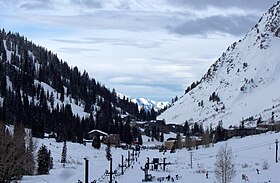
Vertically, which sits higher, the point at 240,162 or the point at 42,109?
the point at 42,109

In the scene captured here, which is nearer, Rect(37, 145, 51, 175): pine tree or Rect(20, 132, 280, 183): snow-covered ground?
Rect(20, 132, 280, 183): snow-covered ground

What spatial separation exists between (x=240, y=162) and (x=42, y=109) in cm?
9191

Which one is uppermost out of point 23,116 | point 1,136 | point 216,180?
point 23,116

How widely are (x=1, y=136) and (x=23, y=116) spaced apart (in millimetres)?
97842

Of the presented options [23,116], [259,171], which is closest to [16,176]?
[259,171]

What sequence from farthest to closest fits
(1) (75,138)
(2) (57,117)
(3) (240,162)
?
1. (2) (57,117)
2. (1) (75,138)
3. (3) (240,162)

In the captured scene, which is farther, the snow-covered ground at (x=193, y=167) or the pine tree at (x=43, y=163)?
the pine tree at (x=43, y=163)

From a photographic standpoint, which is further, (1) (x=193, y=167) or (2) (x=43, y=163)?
(1) (x=193, y=167)

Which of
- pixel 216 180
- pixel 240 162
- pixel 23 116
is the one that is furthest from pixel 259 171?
pixel 23 116

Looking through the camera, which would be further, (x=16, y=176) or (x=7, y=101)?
(x=7, y=101)

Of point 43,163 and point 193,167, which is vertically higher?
point 43,163

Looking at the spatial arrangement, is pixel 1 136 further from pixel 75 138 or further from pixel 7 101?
pixel 7 101

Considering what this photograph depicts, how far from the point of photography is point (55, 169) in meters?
69.6

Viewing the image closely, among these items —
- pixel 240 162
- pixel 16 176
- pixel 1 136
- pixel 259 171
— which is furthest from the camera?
pixel 240 162
